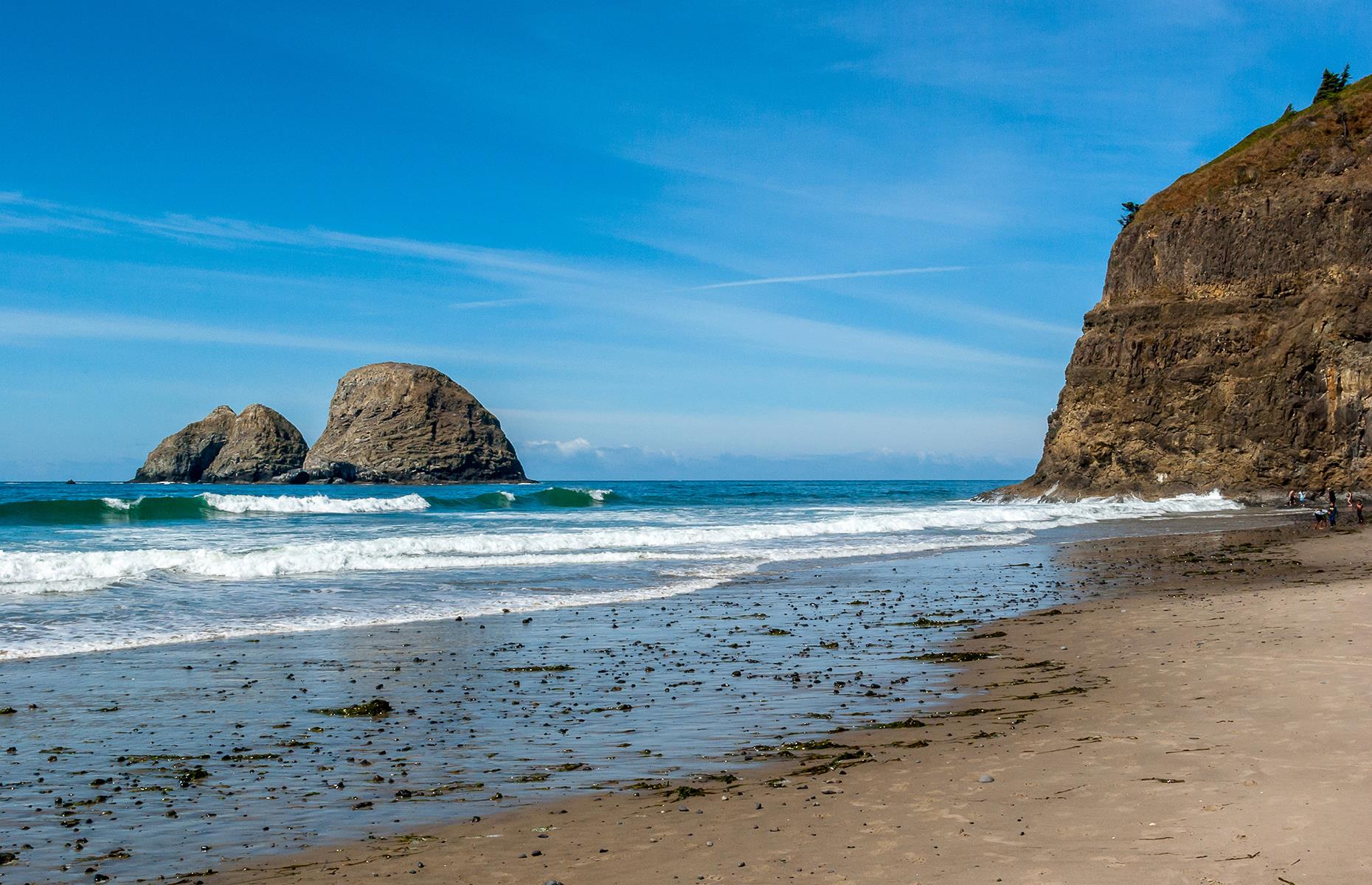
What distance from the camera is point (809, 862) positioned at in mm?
4723

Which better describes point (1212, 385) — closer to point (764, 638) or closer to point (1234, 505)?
point (1234, 505)

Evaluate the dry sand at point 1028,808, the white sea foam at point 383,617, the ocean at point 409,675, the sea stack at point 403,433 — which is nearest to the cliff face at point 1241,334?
the ocean at point 409,675

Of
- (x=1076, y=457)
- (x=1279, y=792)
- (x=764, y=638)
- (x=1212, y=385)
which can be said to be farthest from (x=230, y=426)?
(x=1279, y=792)

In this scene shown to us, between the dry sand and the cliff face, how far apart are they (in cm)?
4860

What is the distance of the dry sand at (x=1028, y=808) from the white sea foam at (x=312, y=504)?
51172mm

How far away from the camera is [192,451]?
404 ft

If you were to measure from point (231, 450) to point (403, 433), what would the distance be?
25.1m

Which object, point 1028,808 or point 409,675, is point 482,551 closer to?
point 409,675

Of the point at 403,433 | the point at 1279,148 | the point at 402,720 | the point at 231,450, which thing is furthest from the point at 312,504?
the point at 231,450

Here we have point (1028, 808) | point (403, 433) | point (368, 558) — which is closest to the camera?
point (1028, 808)

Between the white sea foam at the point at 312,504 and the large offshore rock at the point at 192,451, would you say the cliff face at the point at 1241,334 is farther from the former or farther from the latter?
the large offshore rock at the point at 192,451

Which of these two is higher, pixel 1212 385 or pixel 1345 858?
pixel 1212 385

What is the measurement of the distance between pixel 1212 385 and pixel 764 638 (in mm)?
50706

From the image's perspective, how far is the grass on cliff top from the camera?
181 ft
